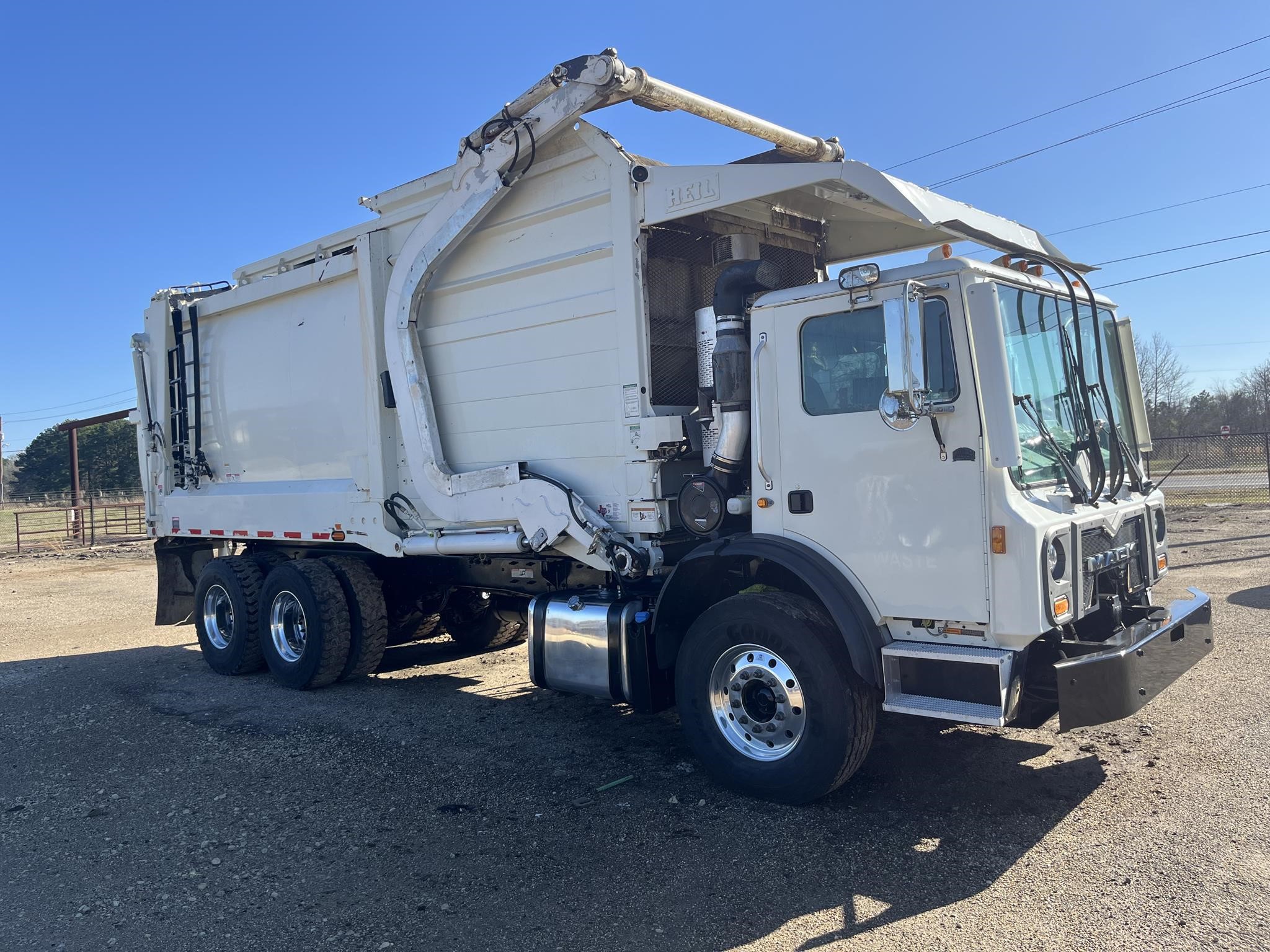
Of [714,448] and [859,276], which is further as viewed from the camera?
[714,448]

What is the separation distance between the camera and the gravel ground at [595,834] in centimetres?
365

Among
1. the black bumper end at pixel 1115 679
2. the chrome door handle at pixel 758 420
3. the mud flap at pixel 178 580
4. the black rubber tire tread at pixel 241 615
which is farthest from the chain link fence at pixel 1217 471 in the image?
the mud flap at pixel 178 580

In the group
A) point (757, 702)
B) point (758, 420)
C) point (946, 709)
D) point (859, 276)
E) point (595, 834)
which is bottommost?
point (595, 834)

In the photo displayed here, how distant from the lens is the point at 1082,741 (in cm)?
556

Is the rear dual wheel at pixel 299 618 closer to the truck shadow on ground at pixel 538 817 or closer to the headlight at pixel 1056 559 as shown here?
the truck shadow on ground at pixel 538 817

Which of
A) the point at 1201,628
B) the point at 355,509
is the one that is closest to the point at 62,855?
the point at 355,509

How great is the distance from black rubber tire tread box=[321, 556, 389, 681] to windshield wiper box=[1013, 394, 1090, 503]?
5293 mm


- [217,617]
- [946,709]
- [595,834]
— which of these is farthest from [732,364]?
[217,617]

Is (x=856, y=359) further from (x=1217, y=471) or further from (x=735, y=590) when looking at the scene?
(x=1217, y=471)

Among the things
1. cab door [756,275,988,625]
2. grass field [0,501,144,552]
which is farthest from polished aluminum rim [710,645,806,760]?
grass field [0,501,144,552]

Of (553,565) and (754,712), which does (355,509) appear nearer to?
(553,565)

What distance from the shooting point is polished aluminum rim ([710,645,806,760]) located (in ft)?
15.5

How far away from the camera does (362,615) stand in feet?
25.1

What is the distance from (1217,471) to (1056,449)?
72.8 ft
